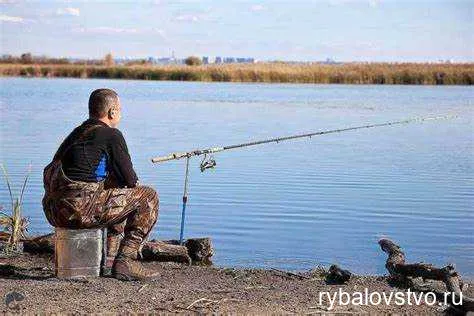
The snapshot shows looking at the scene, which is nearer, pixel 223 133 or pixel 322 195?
pixel 322 195

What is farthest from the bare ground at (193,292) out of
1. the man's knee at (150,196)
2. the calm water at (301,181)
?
the calm water at (301,181)

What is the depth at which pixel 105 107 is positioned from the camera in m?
6.45

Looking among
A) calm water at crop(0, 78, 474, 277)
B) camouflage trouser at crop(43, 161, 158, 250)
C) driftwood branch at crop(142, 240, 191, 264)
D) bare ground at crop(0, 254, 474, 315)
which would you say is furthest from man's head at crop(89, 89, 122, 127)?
calm water at crop(0, 78, 474, 277)

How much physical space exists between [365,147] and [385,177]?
14.4ft

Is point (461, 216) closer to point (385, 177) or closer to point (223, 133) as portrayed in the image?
point (385, 177)

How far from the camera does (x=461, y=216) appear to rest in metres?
10.9

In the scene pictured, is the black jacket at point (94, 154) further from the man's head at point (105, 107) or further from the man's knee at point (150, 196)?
the man's knee at point (150, 196)

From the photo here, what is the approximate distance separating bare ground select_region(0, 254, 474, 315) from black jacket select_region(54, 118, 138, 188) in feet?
2.31

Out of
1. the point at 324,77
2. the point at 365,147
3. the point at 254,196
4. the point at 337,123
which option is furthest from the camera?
the point at 324,77

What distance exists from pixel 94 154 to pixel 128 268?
0.79 m

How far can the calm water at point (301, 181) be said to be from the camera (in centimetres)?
917

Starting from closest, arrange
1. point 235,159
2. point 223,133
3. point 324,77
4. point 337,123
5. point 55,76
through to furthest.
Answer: point 235,159 < point 223,133 < point 337,123 < point 324,77 < point 55,76

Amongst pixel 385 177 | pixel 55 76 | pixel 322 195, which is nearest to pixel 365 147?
pixel 385 177

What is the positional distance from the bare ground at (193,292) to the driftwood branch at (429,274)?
0.12 metres
